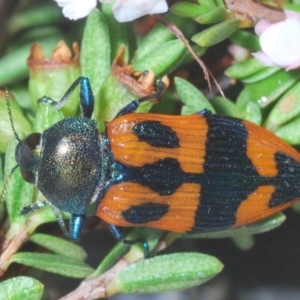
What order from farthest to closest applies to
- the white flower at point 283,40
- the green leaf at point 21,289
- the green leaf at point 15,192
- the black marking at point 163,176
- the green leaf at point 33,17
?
the green leaf at point 33,17
the black marking at point 163,176
the green leaf at point 15,192
the white flower at point 283,40
the green leaf at point 21,289

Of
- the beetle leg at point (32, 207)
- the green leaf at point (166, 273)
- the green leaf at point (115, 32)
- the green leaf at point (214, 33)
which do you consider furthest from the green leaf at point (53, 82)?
the green leaf at point (166, 273)

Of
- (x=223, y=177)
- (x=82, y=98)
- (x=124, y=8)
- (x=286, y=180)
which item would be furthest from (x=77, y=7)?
(x=286, y=180)


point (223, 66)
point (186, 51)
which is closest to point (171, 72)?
point (186, 51)

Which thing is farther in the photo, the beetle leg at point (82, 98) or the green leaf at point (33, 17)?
the green leaf at point (33, 17)

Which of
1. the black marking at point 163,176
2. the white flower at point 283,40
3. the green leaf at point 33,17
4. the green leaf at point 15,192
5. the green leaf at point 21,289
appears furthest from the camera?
the green leaf at point 33,17

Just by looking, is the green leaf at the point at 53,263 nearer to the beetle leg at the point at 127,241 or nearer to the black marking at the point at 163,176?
the beetle leg at the point at 127,241

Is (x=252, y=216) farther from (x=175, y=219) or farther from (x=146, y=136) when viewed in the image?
(x=146, y=136)

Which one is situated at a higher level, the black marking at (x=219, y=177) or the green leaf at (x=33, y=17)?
the green leaf at (x=33, y=17)
